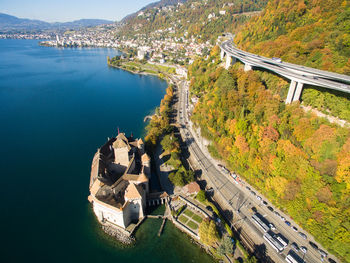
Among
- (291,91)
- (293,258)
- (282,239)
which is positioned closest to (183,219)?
(282,239)

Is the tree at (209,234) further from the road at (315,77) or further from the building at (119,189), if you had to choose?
the road at (315,77)

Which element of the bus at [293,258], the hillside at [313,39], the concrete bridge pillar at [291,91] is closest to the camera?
the bus at [293,258]

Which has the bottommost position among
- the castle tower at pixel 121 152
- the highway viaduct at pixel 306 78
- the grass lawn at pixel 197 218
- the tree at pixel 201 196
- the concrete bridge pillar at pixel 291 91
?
the grass lawn at pixel 197 218

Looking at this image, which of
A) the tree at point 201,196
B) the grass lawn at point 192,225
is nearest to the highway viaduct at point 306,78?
the tree at point 201,196

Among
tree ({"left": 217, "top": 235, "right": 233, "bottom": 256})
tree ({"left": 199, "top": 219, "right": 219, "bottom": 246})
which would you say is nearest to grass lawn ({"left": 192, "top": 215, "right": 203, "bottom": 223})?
tree ({"left": 199, "top": 219, "right": 219, "bottom": 246})

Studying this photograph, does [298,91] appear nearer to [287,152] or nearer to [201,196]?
[287,152]

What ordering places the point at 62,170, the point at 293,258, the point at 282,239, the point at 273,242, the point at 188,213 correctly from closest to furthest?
the point at 293,258
the point at 273,242
the point at 282,239
the point at 188,213
the point at 62,170
